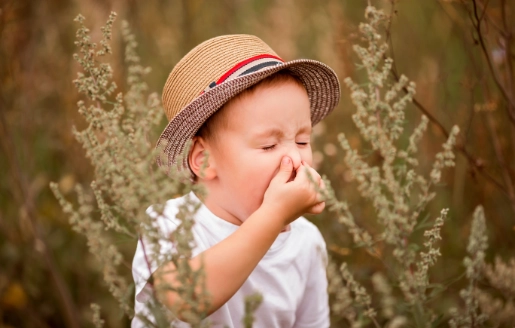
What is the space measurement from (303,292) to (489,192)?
1345 mm

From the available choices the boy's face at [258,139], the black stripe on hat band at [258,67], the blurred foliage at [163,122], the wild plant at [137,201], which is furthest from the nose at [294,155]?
the blurred foliage at [163,122]

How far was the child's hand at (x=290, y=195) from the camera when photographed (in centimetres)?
161

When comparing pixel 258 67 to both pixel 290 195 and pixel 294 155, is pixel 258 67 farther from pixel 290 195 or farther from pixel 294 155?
pixel 290 195

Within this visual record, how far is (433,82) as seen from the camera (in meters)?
3.08

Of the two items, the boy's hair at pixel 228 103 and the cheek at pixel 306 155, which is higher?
the boy's hair at pixel 228 103

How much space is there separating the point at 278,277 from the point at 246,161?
0.50 meters

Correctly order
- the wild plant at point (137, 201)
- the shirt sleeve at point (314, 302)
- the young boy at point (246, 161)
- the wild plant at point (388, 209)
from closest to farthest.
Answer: the wild plant at point (137, 201) → the wild plant at point (388, 209) → the young boy at point (246, 161) → the shirt sleeve at point (314, 302)

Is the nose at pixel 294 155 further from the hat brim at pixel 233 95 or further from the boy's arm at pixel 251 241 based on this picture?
the hat brim at pixel 233 95

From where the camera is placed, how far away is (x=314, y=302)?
7.25 feet

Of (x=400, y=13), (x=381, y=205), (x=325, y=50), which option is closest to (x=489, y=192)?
(x=325, y=50)

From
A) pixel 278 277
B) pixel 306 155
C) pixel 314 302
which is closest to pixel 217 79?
pixel 306 155

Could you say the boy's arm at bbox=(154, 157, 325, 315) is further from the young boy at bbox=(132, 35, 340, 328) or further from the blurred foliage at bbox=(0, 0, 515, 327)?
the blurred foliage at bbox=(0, 0, 515, 327)

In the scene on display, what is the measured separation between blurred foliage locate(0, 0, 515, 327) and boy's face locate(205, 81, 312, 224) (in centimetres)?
72

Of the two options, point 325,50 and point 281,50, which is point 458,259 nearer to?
point 325,50
